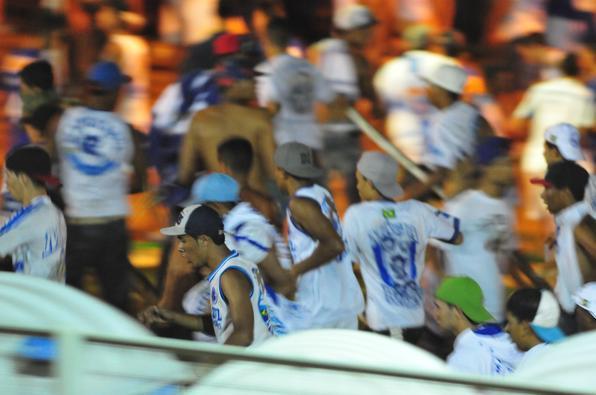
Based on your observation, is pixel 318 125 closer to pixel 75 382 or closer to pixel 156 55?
pixel 156 55

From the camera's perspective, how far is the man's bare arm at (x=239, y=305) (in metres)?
5.93

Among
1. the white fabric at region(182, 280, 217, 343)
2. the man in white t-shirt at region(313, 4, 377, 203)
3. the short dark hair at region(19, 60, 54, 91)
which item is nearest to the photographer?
the white fabric at region(182, 280, 217, 343)

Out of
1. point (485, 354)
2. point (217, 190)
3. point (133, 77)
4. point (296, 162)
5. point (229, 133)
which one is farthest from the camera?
point (133, 77)

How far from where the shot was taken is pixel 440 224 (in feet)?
25.2

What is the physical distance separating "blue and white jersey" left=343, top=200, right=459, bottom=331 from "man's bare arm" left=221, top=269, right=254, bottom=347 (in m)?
1.59

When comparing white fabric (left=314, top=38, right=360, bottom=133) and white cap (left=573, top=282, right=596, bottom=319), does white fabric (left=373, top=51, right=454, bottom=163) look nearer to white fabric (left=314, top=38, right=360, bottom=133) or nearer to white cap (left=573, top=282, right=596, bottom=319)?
white fabric (left=314, top=38, right=360, bottom=133)

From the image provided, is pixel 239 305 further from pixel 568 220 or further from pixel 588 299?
pixel 568 220

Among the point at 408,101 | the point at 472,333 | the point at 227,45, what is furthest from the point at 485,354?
the point at 408,101

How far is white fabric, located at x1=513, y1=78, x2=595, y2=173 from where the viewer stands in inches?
420

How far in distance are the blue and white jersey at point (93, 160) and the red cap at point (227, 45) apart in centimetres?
118

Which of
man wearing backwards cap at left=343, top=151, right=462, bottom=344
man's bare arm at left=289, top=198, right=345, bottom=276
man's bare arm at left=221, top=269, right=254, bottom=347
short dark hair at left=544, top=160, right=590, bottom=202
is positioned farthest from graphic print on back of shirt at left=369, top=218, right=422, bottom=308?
man's bare arm at left=221, top=269, right=254, bottom=347

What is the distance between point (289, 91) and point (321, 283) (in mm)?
2720

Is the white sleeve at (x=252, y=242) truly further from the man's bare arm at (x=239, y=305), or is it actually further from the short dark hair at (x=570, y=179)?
the short dark hair at (x=570, y=179)

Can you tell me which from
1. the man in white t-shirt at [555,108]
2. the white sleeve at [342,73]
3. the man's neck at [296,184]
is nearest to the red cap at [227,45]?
the white sleeve at [342,73]
